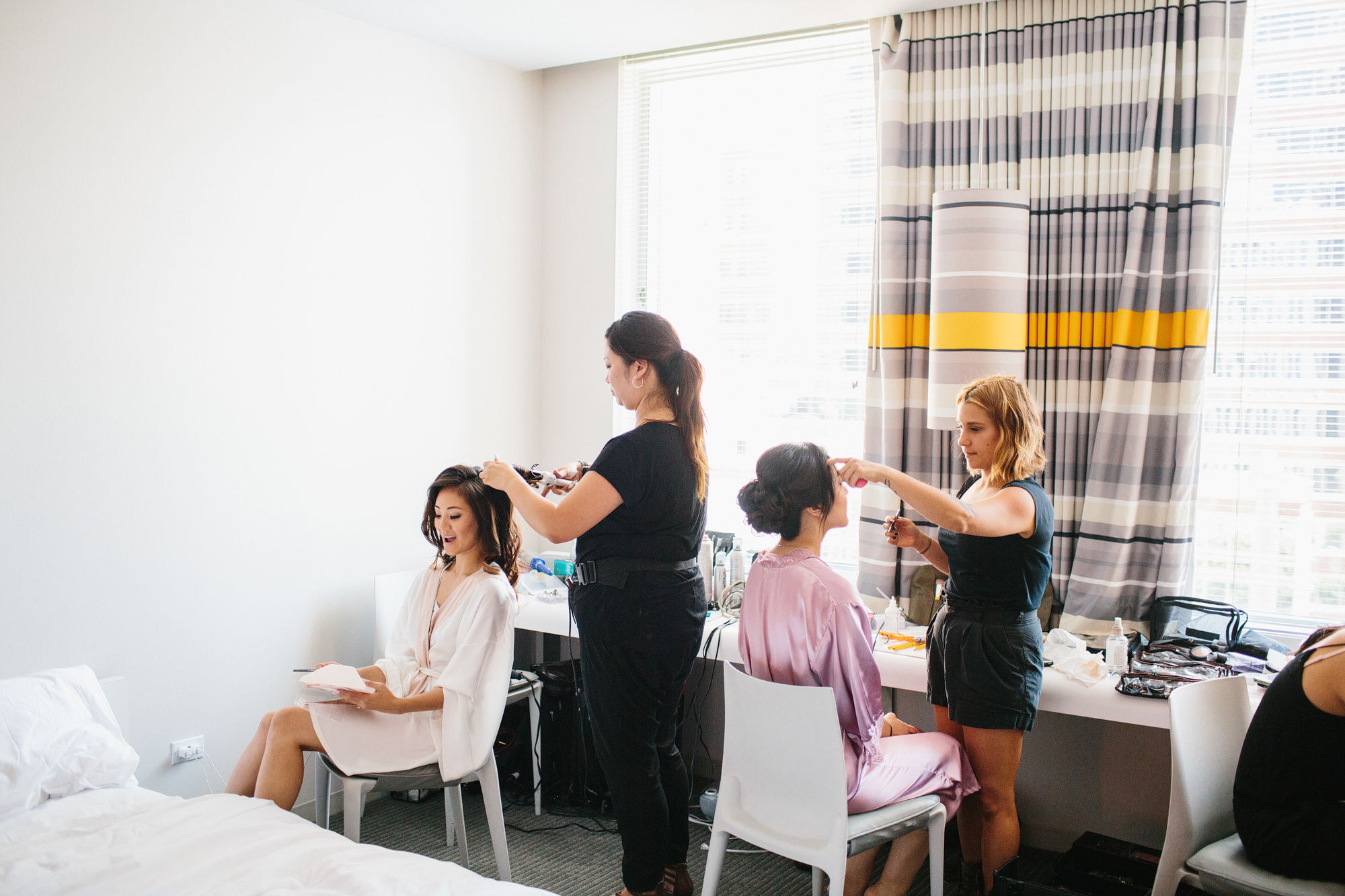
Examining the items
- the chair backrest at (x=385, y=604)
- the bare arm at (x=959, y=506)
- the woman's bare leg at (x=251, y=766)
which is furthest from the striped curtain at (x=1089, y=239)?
the woman's bare leg at (x=251, y=766)

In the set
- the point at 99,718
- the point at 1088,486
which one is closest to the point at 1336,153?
the point at 1088,486

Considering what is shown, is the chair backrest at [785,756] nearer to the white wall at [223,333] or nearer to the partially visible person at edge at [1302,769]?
the partially visible person at edge at [1302,769]

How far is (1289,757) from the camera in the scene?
5.92 ft

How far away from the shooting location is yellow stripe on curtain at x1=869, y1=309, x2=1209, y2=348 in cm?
262

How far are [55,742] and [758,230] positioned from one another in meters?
2.83

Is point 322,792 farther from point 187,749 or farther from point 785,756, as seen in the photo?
point 785,756

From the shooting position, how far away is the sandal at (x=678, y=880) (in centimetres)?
249

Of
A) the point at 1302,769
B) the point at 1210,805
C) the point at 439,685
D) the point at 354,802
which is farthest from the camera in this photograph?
the point at 439,685

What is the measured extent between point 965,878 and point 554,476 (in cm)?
161

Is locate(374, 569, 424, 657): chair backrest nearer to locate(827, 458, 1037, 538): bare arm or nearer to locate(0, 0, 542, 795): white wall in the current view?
locate(0, 0, 542, 795): white wall

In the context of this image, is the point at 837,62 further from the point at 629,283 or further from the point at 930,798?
the point at 930,798

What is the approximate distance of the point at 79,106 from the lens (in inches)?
99.7

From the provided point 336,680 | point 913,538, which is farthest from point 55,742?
point 913,538

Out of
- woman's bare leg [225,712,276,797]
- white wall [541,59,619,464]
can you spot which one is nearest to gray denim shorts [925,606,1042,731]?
woman's bare leg [225,712,276,797]
